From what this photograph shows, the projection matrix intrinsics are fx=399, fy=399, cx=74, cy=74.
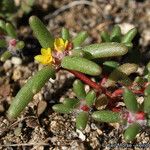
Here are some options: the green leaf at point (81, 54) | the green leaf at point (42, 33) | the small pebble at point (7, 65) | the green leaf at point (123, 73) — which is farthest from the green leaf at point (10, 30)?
the green leaf at point (123, 73)

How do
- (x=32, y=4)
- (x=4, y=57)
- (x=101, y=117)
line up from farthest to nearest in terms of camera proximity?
(x=32, y=4)
(x=4, y=57)
(x=101, y=117)

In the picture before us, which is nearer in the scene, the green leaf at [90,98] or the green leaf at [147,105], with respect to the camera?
the green leaf at [147,105]

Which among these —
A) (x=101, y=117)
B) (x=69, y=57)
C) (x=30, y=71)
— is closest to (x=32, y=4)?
(x=30, y=71)

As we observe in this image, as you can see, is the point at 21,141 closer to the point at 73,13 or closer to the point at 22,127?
the point at 22,127

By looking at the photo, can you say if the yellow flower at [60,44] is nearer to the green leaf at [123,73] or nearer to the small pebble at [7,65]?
the green leaf at [123,73]

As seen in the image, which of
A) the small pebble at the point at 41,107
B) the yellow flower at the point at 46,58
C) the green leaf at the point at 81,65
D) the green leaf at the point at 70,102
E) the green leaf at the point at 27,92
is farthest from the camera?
the small pebble at the point at 41,107

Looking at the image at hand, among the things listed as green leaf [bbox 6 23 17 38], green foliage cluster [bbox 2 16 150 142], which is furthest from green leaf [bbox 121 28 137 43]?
green leaf [bbox 6 23 17 38]

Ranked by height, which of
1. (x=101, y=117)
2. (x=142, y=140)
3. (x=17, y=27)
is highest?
(x=17, y=27)

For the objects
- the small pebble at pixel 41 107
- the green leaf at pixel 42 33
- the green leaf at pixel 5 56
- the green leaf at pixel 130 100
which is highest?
the green leaf at pixel 42 33
